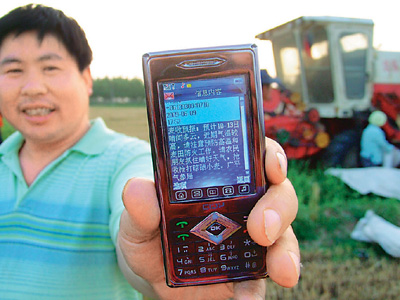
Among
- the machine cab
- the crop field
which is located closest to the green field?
the crop field

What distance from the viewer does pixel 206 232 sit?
3.31 feet

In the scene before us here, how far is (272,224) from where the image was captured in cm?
88

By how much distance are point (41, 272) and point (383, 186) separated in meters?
3.55

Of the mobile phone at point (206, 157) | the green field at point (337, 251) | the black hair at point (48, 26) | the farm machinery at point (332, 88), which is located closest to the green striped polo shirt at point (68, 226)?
the mobile phone at point (206, 157)

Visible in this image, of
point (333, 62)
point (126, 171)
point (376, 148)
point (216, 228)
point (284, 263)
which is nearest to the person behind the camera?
point (284, 263)

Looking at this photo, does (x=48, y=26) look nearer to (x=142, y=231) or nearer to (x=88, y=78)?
(x=88, y=78)

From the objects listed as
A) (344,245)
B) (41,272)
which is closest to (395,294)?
(344,245)

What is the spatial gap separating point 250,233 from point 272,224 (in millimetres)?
66

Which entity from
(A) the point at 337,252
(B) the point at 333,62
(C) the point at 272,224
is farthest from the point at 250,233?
(B) the point at 333,62

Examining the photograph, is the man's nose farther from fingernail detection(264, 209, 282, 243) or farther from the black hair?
fingernail detection(264, 209, 282, 243)

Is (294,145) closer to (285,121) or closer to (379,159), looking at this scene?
(285,121)

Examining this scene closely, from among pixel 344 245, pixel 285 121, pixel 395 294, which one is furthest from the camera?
pixel 285 121

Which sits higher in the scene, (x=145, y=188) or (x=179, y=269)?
(x=145, y=188)

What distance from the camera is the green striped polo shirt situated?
1279 millimetres
